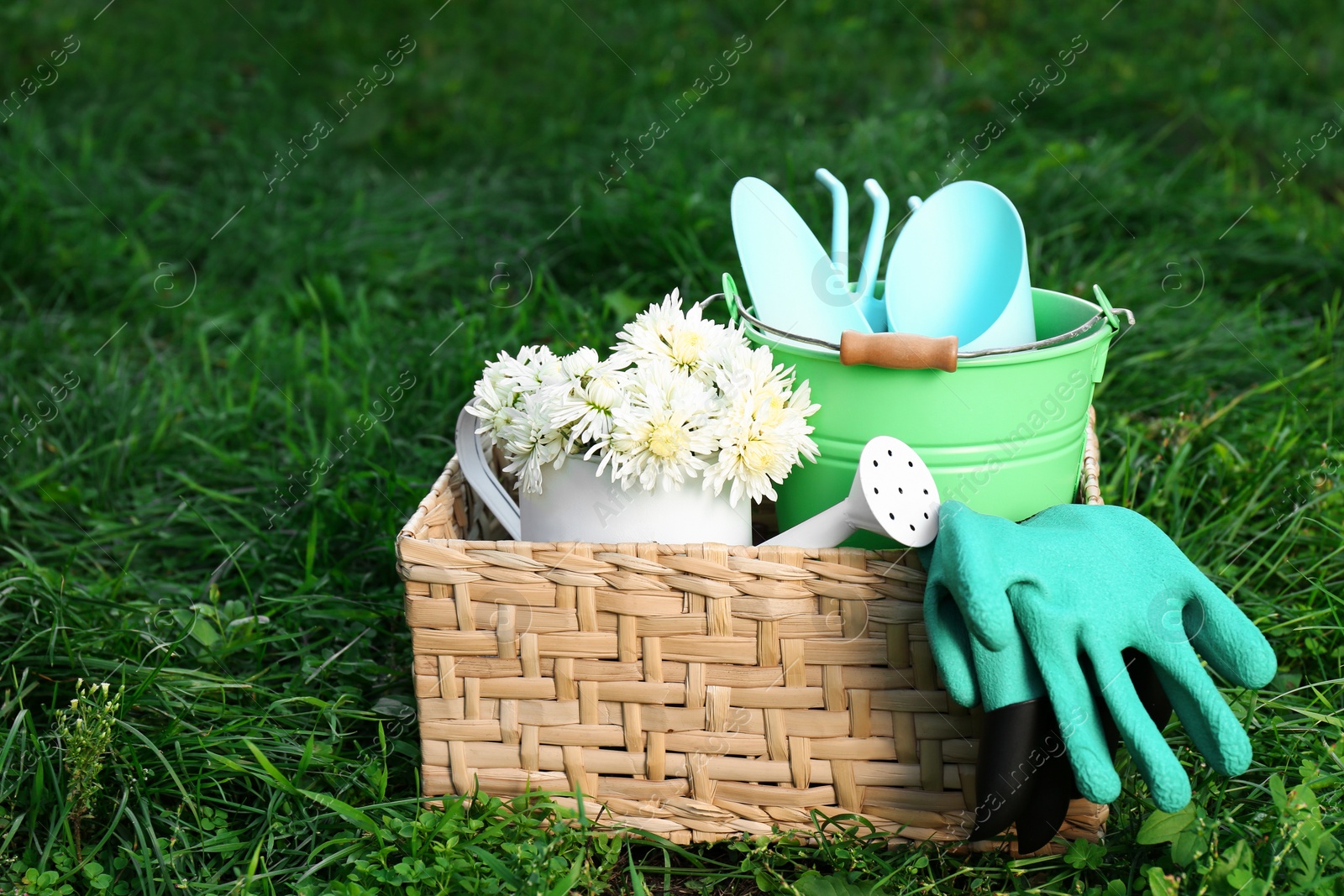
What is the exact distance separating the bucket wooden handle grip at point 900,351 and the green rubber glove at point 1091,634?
0.55ft

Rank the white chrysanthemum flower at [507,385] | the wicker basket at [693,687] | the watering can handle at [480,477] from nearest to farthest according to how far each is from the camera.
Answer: the wicker basket at [693,687], the white chrysanthemum flower at [507,385], the watering can handle at [480,477]

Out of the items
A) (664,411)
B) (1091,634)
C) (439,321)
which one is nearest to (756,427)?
(664,411)

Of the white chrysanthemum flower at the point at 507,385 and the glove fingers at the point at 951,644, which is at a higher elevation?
the white chrysanthemum flower at the point at 507,385

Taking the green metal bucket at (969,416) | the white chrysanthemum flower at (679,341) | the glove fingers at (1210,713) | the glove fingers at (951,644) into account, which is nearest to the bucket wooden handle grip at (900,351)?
the green metal bucket at (969,416)

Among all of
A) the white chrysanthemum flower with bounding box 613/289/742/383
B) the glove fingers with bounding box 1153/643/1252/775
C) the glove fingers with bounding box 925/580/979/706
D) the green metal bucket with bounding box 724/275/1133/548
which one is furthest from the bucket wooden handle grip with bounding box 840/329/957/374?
the glove fingers with bounding box 1153/643/1252/775

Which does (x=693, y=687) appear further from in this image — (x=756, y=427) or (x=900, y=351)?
(x=900, y=351)

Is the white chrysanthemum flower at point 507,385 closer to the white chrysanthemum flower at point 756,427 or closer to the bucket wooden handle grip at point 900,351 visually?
the white chrysanthemum flower at point 756,427

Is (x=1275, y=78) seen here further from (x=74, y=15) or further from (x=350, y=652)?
(x=74, y=15)

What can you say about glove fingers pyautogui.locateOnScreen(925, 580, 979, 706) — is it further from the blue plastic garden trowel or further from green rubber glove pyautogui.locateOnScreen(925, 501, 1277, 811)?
the blue plastic garden trowel

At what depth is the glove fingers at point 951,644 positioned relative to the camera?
1.04 metres

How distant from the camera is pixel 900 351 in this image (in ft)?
3.79

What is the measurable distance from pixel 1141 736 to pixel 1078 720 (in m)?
0.06

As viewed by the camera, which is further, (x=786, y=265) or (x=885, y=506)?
(x=786, y=265)

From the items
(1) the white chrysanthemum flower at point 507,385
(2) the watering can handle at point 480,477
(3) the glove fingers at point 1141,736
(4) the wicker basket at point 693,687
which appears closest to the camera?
(3) the glove fingers at point 1141,736
